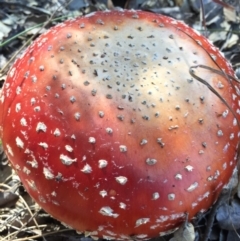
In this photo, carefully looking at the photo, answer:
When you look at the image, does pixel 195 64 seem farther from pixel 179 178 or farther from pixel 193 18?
pixel 193 18

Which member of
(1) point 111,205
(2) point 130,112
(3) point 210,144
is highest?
(2) point 130,112

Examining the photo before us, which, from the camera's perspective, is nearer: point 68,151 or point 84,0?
point 68,151

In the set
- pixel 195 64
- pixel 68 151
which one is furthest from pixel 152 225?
pixel 195 64

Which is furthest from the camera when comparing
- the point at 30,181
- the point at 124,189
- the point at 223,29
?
the point at 223,29

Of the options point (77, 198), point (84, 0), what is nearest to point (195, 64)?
point (77, 198)

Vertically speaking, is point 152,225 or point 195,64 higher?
point 195,64

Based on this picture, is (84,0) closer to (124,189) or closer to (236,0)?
(236,0)

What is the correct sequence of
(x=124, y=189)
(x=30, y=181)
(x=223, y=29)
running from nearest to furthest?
1. (x=124, y=189)
2. (x=30, y=181)
3. (x=223, y=29)
